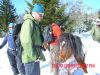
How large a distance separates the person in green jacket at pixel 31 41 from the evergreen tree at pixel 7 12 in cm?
4218

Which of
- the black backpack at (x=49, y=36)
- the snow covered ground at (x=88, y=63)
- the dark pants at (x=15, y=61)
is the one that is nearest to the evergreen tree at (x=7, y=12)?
the snow covered ground at (x=88, y=63)

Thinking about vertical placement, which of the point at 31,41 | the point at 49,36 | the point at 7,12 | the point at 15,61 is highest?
the point at 31,41

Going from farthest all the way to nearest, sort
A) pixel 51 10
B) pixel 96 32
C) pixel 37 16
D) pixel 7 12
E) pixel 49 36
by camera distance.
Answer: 1. pixel 7 12
2. pixel 51 10
3. pixel 96 32
4. pixel 49 36
5. pixel 37 16

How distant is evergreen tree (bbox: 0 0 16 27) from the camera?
159 feet

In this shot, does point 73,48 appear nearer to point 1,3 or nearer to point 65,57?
point 65,57

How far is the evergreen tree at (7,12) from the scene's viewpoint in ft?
159

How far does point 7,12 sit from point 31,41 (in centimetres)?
4397

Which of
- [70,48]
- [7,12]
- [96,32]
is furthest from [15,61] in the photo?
[7,12]

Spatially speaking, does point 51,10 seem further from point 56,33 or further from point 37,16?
point 37,16

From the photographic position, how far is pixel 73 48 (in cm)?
745

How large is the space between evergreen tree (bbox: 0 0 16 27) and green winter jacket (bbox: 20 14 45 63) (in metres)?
42.2

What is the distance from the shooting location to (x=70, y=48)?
7.48 meters

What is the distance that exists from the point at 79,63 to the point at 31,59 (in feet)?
6.36

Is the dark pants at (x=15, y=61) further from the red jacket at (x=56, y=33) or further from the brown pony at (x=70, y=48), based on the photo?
the brown pony at (x=70, y=48)
